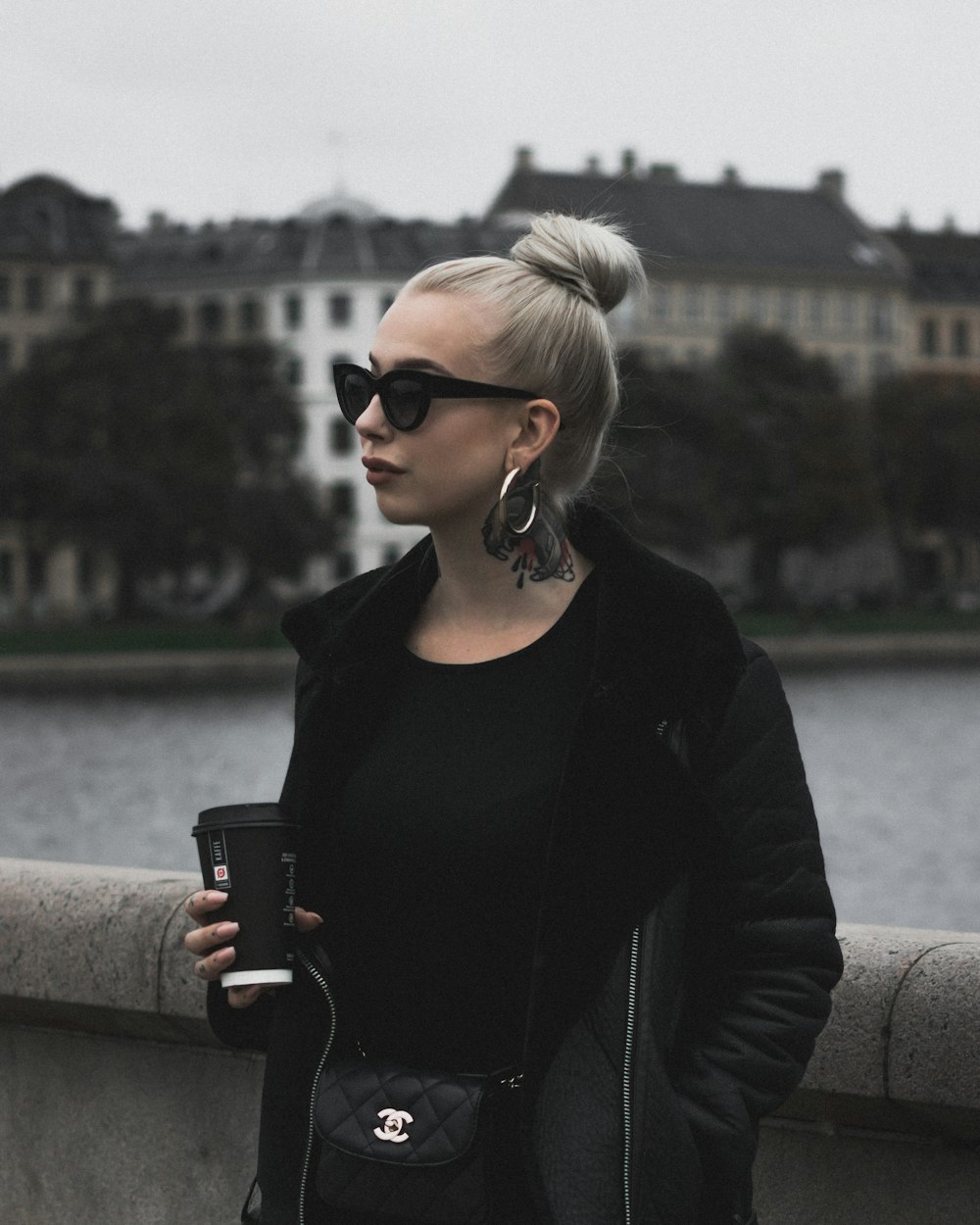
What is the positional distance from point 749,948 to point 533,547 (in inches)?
20.9

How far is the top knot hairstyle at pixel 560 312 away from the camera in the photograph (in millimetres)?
2371

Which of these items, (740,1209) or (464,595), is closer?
(740,1209)

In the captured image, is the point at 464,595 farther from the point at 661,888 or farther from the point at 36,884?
the point at 36,884

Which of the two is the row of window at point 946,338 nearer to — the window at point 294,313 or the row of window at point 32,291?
the window at point 294,313

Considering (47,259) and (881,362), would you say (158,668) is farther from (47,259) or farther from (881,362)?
(881,362)

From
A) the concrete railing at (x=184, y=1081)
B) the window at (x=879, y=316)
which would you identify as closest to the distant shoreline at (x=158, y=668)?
the concrete railing at (x=184, y=1081)

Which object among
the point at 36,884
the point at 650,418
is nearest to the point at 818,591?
the point at 650,418

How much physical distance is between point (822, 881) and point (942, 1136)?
795mm

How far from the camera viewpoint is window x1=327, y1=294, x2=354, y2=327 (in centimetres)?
8675

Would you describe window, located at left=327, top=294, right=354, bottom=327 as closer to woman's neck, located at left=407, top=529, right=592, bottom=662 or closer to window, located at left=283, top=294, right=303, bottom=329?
window, located at left=283, top=294, right=303, bottom=329

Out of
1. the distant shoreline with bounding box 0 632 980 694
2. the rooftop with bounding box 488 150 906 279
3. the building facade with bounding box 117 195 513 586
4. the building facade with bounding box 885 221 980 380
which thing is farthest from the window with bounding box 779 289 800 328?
the distant shoreline with bounding box 0 632 980 694

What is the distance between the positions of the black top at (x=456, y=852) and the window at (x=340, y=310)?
85.5 meters

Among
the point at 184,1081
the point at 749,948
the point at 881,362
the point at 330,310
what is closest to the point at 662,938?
the point at 749,948

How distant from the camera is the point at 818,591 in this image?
248ft
